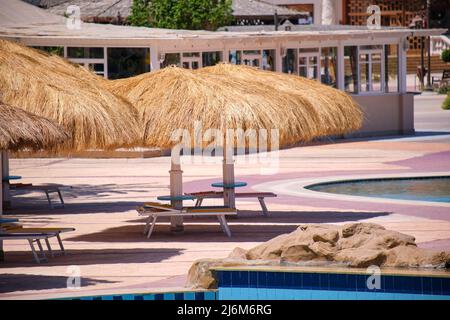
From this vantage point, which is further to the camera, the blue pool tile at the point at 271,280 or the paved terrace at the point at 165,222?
the paved terrace at the point at 165,222

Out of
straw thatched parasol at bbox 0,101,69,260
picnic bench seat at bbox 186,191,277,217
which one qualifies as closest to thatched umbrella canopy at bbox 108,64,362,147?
picnic bench seat at bbox 186,191,277,217

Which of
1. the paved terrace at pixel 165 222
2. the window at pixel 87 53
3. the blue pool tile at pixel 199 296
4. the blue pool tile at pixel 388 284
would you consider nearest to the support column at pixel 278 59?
the paved terrace at pixel 165 222

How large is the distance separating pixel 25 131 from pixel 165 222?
5011mm

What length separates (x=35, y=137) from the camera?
13680mm

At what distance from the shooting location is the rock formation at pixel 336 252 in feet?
39.7

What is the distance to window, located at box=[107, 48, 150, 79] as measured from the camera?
2972cm

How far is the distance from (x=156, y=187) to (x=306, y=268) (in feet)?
34.7

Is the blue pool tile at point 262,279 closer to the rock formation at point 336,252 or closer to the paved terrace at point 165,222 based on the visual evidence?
the rock formation at point 336,252

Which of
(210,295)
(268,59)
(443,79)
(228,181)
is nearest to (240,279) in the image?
(210,295)

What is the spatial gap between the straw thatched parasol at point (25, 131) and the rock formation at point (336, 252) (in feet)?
8.75

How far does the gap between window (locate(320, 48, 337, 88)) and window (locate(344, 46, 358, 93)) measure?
0.36 m

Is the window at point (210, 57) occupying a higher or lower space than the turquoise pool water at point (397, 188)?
higher

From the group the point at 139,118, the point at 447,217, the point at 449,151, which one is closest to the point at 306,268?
the point at 139,118

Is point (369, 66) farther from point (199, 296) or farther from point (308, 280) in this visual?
point (199, 296)
